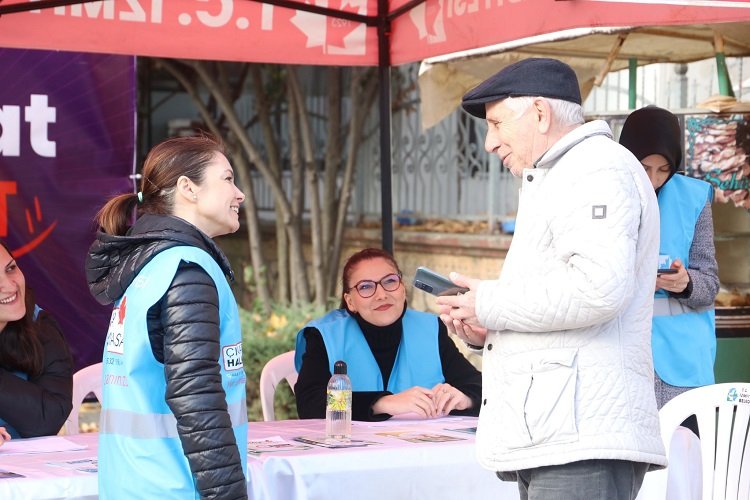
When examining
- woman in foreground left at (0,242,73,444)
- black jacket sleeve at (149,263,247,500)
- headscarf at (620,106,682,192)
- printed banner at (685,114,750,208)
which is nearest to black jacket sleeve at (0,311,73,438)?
woman in foreground left at (0,242,73,444)

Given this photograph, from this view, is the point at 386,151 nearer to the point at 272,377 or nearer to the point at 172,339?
the point at 272,377

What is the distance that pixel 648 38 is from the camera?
18.7 ft

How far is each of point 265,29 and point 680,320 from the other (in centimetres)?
211

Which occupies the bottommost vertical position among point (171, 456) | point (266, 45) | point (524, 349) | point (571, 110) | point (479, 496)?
point (479, 496)

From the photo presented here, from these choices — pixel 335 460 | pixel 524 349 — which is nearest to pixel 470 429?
pixel 335 460

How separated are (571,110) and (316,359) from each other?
79.0 inches

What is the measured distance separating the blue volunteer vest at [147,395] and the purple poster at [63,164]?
9.96 ft

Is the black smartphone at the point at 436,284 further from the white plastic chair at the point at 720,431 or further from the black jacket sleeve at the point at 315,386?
the black jacket sleeve at the point at 315,386

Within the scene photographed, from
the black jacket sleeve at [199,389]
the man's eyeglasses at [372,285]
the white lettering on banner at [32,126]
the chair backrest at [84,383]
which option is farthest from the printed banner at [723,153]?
the black jacket sleeve at [199,389]

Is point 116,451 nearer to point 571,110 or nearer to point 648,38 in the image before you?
point 571,110

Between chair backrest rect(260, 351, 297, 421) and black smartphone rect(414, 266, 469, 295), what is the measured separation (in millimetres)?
1920

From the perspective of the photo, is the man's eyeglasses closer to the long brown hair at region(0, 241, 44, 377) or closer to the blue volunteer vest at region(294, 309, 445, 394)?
the blue volunteer vest at region(294, 309, 445, 394)

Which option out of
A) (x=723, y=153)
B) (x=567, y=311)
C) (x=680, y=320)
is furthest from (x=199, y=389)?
(x=723, y=153)

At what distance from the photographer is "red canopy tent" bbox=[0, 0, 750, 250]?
4.22 metres
